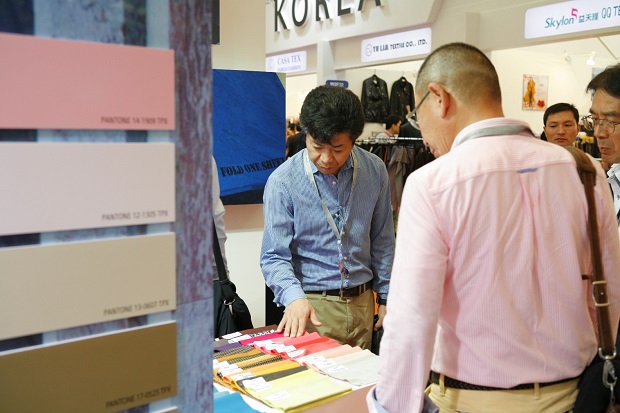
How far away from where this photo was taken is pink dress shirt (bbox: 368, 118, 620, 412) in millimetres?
1315

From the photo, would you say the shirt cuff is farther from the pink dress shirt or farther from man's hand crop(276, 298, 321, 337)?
the pink dress shirt

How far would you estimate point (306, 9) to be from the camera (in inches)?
388

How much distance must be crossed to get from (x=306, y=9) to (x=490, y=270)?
9.25m

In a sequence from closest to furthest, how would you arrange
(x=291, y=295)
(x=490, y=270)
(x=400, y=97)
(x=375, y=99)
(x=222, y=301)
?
(x=490, y=270) < (x=291, y=295) < (x=222, y=301) < (x=375, y=99) < (x=400, y=97)

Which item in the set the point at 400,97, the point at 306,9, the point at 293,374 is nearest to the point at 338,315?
the point at 293,374

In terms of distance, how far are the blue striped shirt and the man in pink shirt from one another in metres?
1.08

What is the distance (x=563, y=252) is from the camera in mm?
1361

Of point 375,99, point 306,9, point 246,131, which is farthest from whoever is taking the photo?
point 375,99

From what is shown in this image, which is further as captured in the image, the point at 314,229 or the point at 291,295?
the point at 314,229

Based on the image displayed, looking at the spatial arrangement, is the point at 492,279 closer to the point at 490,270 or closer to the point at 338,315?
the point at 490,270

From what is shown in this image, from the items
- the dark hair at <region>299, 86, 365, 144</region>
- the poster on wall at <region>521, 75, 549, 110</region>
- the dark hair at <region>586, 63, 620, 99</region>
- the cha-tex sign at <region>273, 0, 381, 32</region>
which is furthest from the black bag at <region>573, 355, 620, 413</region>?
the poster on wall at <region>521, 75, 549, 110</region>

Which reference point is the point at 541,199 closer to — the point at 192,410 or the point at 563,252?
the point at 563,252

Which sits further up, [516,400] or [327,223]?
[327,223]

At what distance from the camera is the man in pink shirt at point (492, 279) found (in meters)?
1.32
